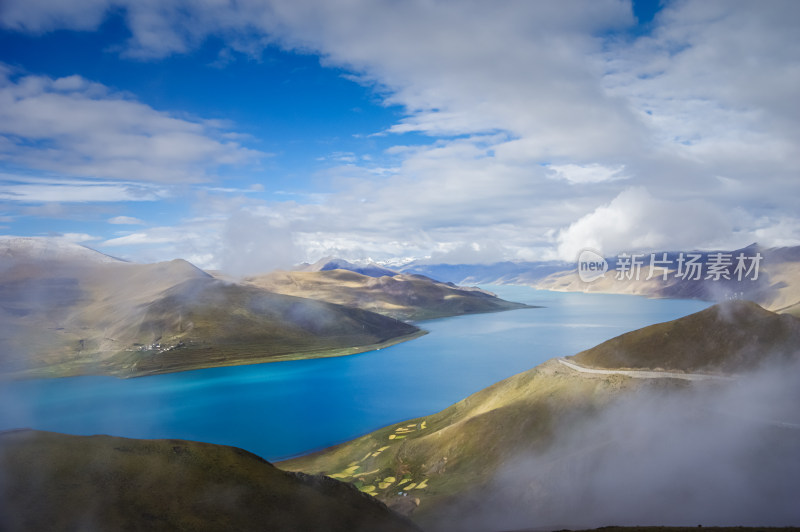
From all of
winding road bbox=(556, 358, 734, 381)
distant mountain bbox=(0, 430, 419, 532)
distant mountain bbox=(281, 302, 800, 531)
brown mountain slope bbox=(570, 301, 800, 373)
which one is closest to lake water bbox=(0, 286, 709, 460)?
distant mountain bbox=(281, 302, 800, 531)

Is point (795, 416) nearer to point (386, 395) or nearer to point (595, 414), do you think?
point (595, 414)

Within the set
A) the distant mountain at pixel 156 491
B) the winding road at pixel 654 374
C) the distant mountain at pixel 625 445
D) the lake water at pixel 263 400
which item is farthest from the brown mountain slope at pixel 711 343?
the lake water at pixel 263 400

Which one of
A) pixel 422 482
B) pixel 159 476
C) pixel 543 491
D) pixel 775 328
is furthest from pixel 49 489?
pixel 775 328

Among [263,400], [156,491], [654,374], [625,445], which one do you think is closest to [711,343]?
[654,374]

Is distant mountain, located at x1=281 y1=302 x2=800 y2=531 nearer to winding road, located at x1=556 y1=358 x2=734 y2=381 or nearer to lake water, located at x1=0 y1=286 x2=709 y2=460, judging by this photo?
winding road, located at x1=556 y1=358 x2=734 y2=381

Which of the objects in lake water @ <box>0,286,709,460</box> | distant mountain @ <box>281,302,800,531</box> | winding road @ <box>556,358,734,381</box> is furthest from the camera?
lake water @ <box>0,286,709,460</box>
